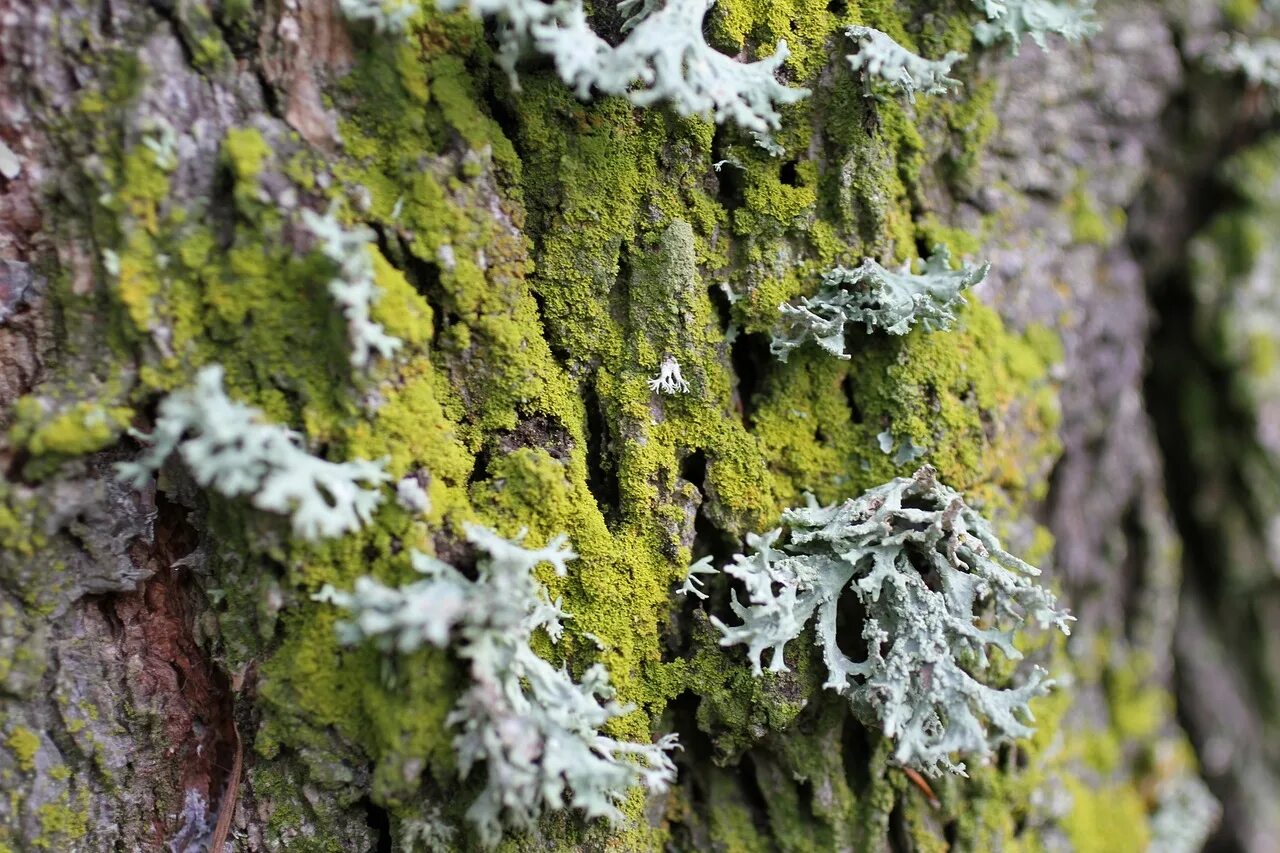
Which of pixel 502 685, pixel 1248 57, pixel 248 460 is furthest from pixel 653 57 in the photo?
pixel 1248 57

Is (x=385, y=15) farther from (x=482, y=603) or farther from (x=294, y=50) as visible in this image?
(x=482, y=603)

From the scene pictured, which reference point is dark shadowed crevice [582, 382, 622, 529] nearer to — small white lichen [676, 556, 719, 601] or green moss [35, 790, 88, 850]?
small white lichen [676, 556, 719, 601]

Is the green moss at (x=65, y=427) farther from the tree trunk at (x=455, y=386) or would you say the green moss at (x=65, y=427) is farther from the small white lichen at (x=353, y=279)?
the small white lichen at (x=353, y=279)

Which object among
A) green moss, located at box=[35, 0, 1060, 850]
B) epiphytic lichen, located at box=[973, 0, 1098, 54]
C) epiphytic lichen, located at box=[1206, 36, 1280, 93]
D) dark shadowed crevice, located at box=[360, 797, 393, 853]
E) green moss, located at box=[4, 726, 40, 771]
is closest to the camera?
green moss, located at box=[35, 0, 1060, 850]

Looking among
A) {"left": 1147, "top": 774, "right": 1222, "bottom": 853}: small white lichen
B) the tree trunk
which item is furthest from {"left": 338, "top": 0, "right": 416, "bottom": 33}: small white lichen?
{"left": 1147, "top": 774, "right": 1222, "bottom": 853}: small white lichen

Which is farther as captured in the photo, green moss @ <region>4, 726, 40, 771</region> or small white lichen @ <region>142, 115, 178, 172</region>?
green moss @ <region>4, 726, 40, 771</region>

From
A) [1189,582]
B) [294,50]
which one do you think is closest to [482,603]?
[294,50]

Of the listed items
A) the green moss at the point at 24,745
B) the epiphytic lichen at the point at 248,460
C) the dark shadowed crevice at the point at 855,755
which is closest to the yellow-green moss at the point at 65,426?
the epiphytic lichen at the point at 248,460
